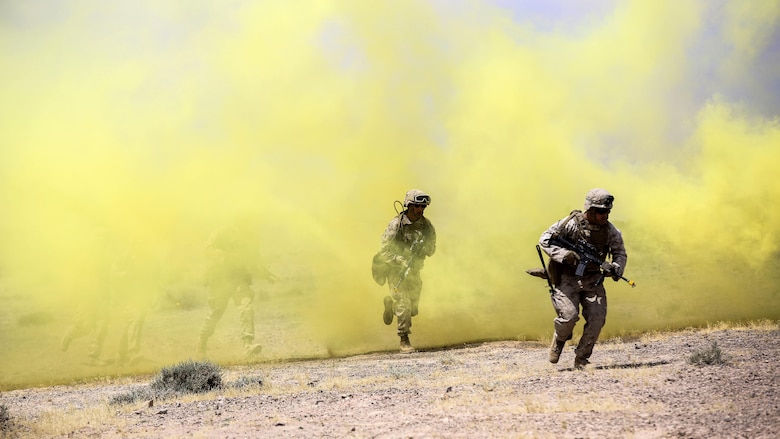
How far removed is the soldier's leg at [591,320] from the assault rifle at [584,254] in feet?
0.61

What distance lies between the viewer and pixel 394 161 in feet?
67.5

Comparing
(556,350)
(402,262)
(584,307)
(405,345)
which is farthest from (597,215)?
(405,345)

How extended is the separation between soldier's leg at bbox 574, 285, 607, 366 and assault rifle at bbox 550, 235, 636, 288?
19cm

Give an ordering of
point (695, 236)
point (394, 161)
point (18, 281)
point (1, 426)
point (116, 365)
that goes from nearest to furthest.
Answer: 1. point (1, 426)
2. point (116, 365)
3. point (394, 161)
4. point (695, 236)
5. point (18, 281)

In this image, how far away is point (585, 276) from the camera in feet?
32.6

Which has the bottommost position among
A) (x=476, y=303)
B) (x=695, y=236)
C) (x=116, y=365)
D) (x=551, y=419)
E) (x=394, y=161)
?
(x=551, y=419)

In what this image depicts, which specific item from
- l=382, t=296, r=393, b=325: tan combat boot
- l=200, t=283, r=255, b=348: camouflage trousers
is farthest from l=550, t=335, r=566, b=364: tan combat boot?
l=200, t=283, r=255, b=348: camouflage trousers

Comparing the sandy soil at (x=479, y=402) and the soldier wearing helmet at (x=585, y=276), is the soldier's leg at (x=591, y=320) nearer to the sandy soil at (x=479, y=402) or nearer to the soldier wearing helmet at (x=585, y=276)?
the soldier wearing helmet at (x=585, y=276)

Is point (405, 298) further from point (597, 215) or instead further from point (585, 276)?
point (597, 215)

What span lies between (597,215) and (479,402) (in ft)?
10.1

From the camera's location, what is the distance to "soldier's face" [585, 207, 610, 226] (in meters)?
9.69

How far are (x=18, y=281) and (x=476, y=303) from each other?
22863mm

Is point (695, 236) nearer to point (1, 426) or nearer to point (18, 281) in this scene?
point (1, 426)

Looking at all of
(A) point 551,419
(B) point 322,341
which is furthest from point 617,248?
(B) point 322,341
